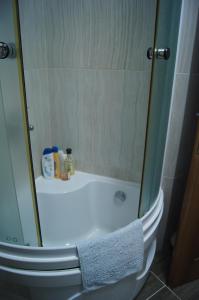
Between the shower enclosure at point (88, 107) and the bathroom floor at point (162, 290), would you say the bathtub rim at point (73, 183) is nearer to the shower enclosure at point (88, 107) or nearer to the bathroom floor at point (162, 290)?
the shower enclosure at point (88, 107)

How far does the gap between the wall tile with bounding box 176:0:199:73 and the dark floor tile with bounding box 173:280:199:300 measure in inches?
50.6

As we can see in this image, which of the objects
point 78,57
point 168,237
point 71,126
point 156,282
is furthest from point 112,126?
point 156,282

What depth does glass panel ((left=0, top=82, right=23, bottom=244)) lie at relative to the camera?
0.83 m

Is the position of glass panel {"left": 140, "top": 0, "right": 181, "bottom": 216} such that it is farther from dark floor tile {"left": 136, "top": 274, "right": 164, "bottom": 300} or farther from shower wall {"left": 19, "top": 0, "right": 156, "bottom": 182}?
dark floor tile {"left": 136, "top": 274, "right": 164, "bottom": 300}

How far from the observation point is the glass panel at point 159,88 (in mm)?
830

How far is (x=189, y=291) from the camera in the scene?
1.35 meters

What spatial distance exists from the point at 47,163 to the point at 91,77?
660mm

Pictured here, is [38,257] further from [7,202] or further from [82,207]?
[82,207]

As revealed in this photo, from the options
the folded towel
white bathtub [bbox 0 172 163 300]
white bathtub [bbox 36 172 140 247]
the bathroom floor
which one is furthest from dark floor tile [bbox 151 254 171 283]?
the folded towel

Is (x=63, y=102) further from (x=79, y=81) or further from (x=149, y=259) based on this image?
(x=149, y=259)

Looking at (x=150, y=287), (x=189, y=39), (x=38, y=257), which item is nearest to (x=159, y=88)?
(x=189, y=39)

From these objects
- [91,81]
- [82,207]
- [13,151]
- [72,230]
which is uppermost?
[91,81]

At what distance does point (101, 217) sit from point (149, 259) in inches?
18.6

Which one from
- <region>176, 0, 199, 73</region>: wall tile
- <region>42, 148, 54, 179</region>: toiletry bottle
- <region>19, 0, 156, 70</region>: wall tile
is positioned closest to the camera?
<region>176, 0, 199, 73</region>: wall tile
